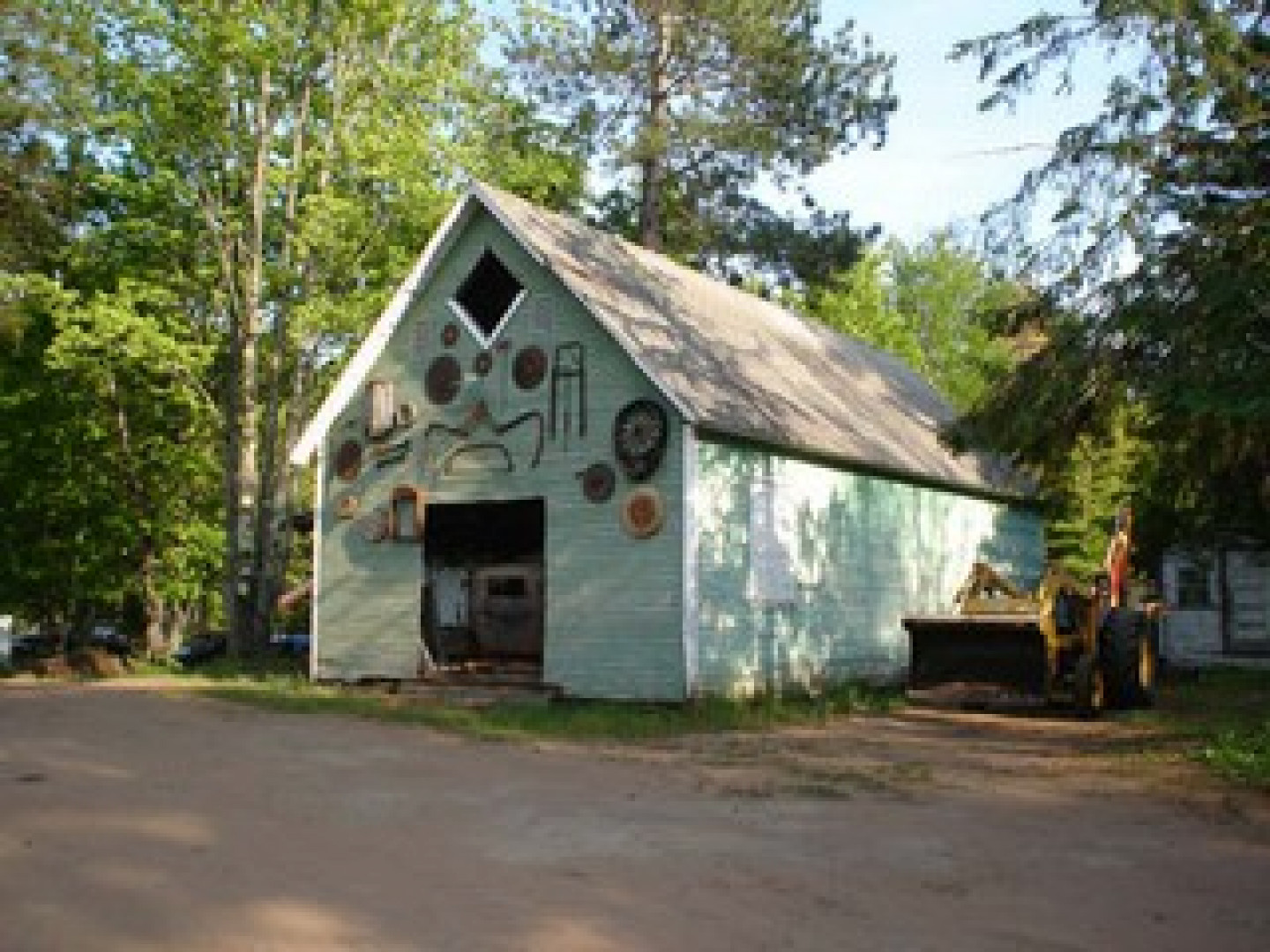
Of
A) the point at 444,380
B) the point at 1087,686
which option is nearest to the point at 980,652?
the point at 1087,686

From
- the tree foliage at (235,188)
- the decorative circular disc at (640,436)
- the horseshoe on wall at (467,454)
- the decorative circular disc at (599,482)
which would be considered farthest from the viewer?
the tree foliage at (235,188)

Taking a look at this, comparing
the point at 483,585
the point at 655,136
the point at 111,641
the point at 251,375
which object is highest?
the point at 655,136

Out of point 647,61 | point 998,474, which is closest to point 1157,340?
point 998,474

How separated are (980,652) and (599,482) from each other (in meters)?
5.41

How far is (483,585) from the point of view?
63.0 ft

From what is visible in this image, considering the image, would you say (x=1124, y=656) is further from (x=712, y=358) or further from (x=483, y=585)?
(x=483, y=585)

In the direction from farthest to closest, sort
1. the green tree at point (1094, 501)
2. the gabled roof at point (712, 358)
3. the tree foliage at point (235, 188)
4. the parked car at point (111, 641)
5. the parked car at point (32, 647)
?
the parked car at point (32, 647), the parked car at point (111, 641), the green tree at point (1094, 501), the tree foliage at point (235, 188), the gabled roof at point (712, 358)

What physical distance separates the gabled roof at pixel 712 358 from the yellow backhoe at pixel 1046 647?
2.44 metres

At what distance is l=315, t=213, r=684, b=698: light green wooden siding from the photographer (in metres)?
15.8

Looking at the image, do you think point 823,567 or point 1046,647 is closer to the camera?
point 1046,647

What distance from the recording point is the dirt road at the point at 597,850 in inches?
213

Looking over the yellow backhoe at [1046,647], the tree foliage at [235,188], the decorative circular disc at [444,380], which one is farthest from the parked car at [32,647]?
the yellow backhoe at [1046,647]

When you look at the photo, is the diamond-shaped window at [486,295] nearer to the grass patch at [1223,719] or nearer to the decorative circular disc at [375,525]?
the decorative circular disc at [375,525]

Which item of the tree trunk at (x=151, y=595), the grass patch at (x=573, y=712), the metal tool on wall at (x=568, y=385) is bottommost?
the grass patch at (x=573, y=712)
